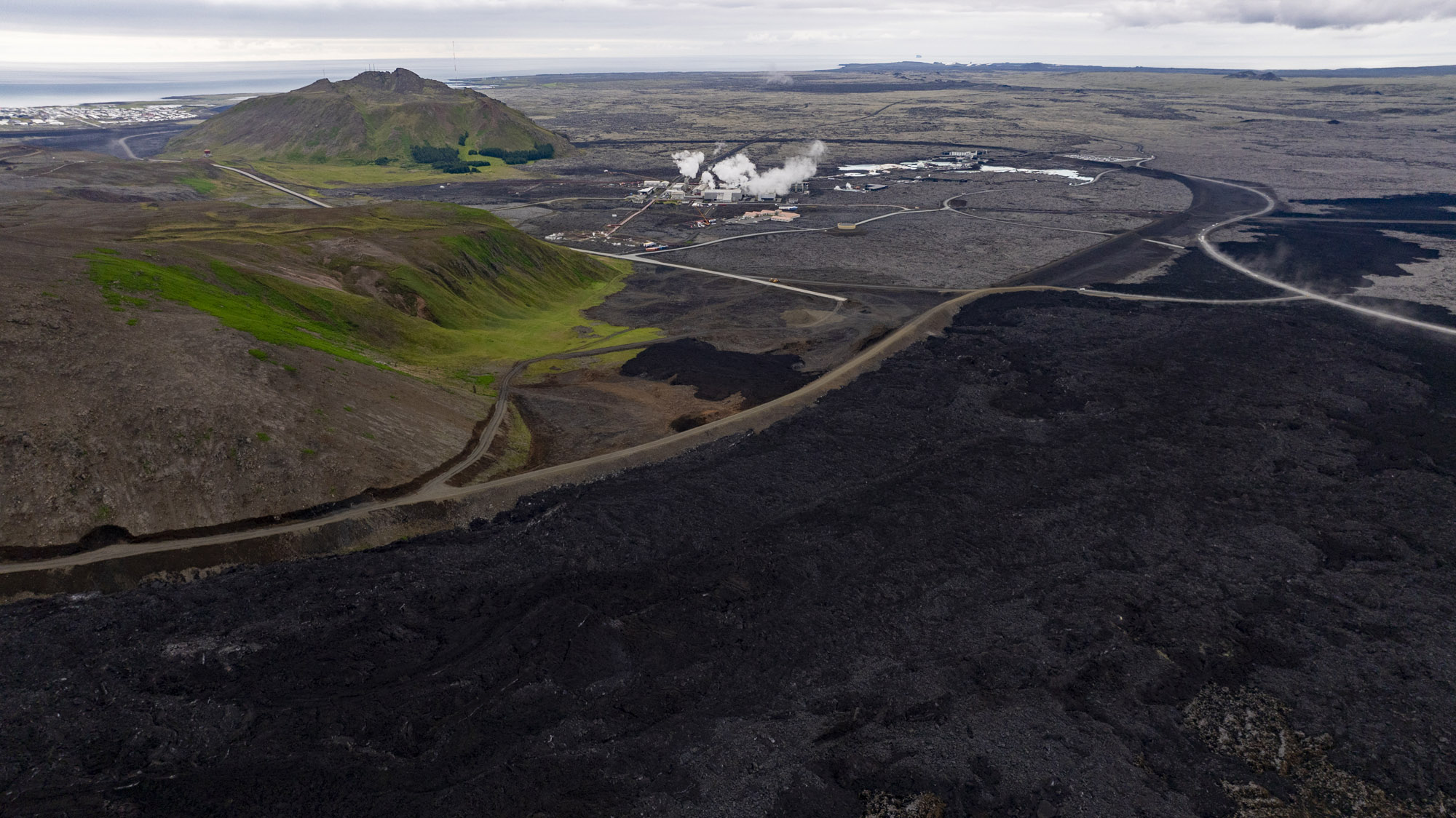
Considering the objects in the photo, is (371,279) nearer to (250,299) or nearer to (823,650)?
(250,299)

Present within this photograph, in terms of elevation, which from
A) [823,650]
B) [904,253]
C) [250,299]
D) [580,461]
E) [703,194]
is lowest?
[823,650]

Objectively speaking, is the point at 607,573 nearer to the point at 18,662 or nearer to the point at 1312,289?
the point at 18,662

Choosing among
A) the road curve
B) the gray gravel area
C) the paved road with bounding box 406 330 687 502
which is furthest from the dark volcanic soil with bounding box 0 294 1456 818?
the gray gravel area

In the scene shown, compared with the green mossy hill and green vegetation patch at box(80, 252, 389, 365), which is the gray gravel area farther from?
green vegetation patch at box(80, 252, 389, 365)

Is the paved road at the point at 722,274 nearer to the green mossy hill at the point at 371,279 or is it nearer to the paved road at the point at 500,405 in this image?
the green mossy hill at the point at 371,279

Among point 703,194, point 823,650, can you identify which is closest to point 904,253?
point 703,194

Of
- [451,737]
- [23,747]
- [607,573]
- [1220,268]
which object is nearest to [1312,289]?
[1220,268]
